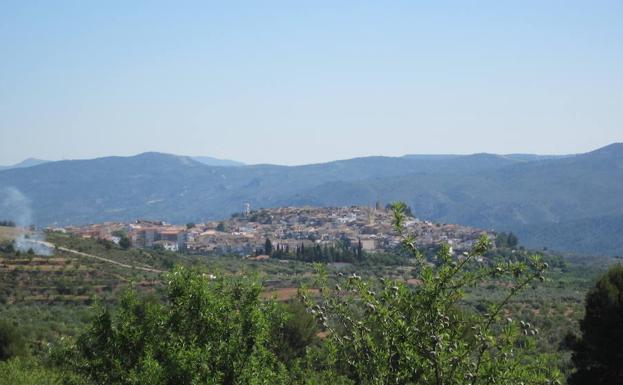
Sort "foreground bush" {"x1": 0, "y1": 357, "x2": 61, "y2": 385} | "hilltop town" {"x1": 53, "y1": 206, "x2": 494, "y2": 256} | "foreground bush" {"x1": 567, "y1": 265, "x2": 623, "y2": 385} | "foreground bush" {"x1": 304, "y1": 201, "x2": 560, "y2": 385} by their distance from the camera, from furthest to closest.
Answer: "hilltop town" {"x1": 53, "y1": 206, "x2": 494, "y2": 256}
"foreground bush" {"x1": 567, "y1": 265, "x2": 623, "y2": 385}
"foreground bush" {"x1": 0, "y1": 357, "x2": 61, "y2": 385}
"foreground bush" {"x1": 304, "y1": 201, "x2": 560, "y2": 385}

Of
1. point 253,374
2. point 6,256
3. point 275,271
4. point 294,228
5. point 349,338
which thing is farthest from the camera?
point 294,228

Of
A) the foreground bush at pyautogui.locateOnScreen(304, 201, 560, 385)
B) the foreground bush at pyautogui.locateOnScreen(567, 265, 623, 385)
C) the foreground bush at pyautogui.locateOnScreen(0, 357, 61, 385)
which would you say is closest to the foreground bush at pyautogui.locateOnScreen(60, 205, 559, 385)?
the foreground bush at pyautogui.locateOnScreen(304, 201, 560, 385)

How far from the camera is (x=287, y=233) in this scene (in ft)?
382

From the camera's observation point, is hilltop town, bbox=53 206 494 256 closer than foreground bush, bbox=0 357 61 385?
No

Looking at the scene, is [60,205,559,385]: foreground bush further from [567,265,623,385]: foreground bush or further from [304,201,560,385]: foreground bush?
[567,265,623,385]: foreground bush

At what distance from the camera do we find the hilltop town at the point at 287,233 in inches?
3890

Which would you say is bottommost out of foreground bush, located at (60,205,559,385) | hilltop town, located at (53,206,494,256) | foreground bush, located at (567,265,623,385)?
hilltop town, located at (53,206,494,256)

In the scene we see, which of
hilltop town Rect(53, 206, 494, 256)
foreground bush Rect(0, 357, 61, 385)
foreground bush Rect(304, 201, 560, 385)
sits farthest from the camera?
hilltop town Rect(53, 206, 494, 256)

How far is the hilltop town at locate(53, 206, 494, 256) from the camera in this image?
324ft

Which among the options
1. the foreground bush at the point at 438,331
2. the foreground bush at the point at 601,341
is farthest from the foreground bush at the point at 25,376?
the foreground bush at the point at 601,341

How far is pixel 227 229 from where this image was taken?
12694cm

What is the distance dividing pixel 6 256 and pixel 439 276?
152 feet

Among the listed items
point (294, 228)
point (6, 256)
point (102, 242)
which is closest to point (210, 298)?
point (6, 256)

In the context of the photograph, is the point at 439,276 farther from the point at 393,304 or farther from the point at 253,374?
the point at 253,374
